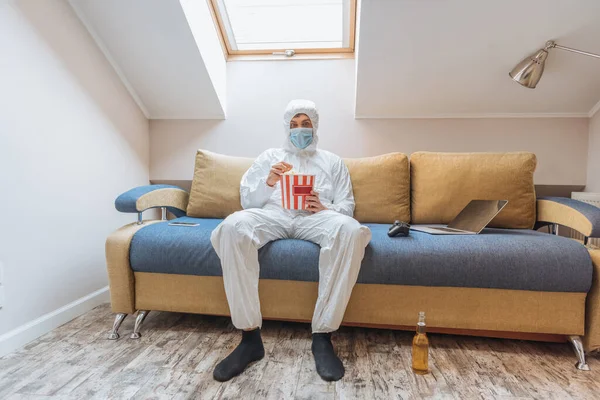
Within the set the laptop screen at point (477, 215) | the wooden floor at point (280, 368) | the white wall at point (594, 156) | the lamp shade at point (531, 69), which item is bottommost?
the wooden floor at point (280, 368)

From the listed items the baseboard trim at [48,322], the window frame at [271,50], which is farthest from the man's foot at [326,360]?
the window frame at [271,50]

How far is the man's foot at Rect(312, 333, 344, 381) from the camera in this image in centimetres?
132

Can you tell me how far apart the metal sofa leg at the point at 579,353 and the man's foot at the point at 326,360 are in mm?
958

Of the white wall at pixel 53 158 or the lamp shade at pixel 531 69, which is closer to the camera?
the white wall at pixel 53 158

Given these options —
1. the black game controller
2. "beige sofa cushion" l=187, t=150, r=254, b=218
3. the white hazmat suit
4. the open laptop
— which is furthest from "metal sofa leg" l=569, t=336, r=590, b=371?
"beige sofa cushion" l=187, t=150, r=254, b=218

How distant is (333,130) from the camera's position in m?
2.64

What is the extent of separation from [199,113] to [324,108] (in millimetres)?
939

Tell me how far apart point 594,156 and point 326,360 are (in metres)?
2.25

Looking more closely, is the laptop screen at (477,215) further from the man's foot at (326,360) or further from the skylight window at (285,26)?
the skylight window at (285,26)

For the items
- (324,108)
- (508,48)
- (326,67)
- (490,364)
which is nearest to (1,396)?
(490,364)

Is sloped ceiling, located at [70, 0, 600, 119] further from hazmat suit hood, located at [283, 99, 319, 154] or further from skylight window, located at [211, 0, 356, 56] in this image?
hazmat suit hood, located at [283, 99, 319, 154]

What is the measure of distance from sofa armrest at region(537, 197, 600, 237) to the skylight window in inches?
64.0

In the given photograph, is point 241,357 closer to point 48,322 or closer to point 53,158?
point 48,322

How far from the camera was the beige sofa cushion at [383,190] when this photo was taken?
2145 millimetres
